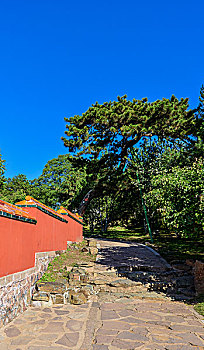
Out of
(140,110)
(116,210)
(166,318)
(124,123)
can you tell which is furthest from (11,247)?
(116,210)

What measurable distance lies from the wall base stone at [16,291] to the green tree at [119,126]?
1106 centimetres

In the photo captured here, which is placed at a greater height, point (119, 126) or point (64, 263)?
point (119, 126)

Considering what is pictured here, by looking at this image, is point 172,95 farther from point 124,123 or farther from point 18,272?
point 18,272

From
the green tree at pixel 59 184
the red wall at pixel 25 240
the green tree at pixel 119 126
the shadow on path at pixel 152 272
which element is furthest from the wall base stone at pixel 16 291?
the green tree at pixel 59 184

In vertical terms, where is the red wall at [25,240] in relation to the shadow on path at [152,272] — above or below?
above

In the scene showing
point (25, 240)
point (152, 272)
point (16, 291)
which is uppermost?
point (25, 240)

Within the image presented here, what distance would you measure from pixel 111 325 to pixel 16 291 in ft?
7.39

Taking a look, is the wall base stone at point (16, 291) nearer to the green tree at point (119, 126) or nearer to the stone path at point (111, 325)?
the stone path at point (111, 325)

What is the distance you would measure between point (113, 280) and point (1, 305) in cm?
463

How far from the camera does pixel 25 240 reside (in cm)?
652

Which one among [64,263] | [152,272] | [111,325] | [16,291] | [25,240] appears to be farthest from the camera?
[152,272]

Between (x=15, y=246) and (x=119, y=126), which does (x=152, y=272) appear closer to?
(x=15, y=246)

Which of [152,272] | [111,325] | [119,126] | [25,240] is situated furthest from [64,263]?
[119,126]

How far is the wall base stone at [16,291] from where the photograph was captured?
5168 mm
